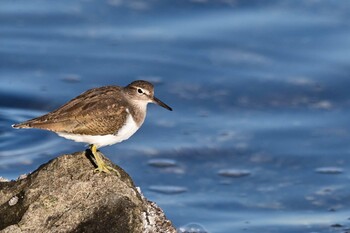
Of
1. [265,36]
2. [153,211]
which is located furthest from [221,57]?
[153,211]

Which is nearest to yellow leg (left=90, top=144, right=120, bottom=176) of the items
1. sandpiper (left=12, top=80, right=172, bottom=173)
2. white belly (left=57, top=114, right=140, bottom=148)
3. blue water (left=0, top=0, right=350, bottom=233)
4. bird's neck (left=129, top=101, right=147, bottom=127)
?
sandpiper (left=12, top=80, right=172, bottom=173)

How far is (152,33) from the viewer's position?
1311cm

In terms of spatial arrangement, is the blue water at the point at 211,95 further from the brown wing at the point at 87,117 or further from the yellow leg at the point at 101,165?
the yellow leg at the point at 101,165

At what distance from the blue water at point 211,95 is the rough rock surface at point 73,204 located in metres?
3.03

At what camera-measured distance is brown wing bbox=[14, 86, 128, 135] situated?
7312 millimetres

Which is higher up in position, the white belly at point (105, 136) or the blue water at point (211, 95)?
the blue water at point (211, 95)

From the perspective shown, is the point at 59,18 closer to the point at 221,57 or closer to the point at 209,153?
the point at 221,57

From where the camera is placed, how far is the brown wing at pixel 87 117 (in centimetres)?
731

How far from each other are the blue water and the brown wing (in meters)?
2.34

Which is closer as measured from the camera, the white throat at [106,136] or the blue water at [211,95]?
the white throat at [106,136]

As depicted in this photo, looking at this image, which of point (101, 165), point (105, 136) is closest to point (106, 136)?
point (105, 136)

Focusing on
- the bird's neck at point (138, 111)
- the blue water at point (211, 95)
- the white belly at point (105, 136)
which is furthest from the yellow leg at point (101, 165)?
the blue water at point (211, 95)

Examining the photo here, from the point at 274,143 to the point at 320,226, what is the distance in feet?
5.07

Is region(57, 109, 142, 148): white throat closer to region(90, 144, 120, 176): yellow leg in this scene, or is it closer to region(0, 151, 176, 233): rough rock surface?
region(90, 144, 120, 176): yellow leg
